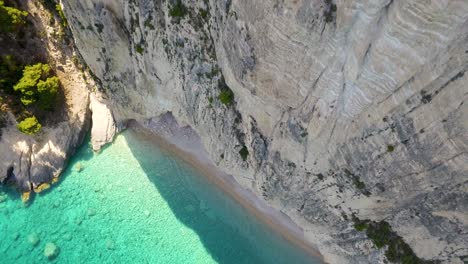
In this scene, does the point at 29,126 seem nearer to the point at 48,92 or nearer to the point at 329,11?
the point at 48,92

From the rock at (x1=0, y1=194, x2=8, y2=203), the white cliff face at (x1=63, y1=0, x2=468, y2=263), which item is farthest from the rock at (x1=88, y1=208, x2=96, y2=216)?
the white cliff face at (x1=63, y1=0, x2=468, y2=263)

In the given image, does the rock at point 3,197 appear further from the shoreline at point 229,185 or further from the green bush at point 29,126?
the shoreline at point 229,185

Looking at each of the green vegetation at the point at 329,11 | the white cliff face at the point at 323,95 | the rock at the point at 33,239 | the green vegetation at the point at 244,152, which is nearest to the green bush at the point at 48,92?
the white cliff face at the point at 323,95

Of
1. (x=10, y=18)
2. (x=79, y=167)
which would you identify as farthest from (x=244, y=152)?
(x=10, y=18)

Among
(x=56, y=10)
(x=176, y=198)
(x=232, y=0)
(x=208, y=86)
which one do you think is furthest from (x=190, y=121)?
(x=56, y=10)

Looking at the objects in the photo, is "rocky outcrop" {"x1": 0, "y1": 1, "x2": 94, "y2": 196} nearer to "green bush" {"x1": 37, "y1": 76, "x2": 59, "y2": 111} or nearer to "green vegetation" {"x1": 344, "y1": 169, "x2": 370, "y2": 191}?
"green bush" {"x1": 37, "y1": 76, "x2": 59, "y2": 111}
